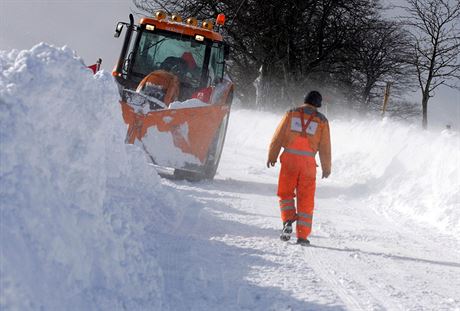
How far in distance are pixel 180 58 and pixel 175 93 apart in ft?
2.87

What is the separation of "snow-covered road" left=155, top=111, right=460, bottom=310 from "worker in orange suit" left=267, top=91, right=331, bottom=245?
1.19 ft

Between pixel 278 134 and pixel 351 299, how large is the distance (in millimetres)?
2482

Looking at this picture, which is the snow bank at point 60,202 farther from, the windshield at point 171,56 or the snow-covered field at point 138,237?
the windshield at point 171,56

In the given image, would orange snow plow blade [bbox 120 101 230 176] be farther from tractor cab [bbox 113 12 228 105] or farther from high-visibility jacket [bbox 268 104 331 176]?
high-visibility jacket [bbox 268 104 331 176]

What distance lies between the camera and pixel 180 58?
32.8ft

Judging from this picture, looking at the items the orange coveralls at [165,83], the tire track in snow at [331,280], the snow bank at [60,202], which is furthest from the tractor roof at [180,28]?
the snow bank at [60,202]

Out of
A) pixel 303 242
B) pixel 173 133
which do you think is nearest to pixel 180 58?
pixel 173 133

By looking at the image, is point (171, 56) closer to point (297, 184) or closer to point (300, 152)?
point (300, 152)

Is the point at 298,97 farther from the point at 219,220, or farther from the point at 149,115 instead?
the point at 219,220

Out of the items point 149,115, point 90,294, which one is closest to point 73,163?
point 90,294

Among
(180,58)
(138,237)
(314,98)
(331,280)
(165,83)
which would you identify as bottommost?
(331,280)

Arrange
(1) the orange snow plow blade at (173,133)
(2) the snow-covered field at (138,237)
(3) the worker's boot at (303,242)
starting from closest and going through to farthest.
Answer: (2) the snow-covered field at (138,237) → (3) the worker's boot at (303,242) → (1) the orange snow plow blade at (173,133)

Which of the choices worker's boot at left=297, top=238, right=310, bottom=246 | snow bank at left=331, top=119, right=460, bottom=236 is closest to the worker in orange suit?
worker's boot at left=297, top=238, right=310, bottom=246

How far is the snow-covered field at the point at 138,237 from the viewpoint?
2967 mm
